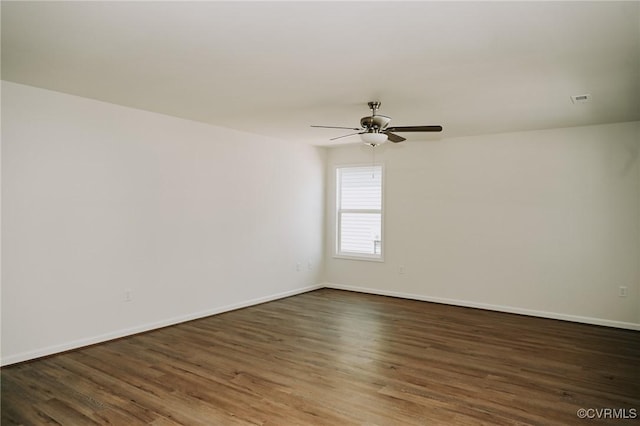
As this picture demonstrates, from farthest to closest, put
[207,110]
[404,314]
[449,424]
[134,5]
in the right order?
[404,314], [207,110], [449,424], [134,5]

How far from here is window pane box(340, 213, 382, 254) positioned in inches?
268

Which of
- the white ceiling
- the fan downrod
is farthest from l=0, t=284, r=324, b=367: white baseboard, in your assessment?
the fan downrod

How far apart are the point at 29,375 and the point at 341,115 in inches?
147

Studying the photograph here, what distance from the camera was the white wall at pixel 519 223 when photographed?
494cm

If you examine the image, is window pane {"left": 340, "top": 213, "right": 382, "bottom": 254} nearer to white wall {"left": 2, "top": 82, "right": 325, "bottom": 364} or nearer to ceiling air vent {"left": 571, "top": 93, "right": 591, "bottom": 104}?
white wall {"left": 2, "top": 82, "right": 325, "bottom": 364}

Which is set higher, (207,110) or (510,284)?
(207,110)

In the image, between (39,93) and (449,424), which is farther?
(39,93)

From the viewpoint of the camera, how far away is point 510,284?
18.3 ft

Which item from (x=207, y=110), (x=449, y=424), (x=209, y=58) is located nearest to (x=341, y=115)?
(x=207, y=110)

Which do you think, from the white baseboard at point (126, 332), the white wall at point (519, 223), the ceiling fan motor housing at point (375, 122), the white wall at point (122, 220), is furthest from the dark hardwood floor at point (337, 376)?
the ceiling fan motor housing at point (375, 122)

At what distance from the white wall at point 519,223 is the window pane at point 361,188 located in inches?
8.3

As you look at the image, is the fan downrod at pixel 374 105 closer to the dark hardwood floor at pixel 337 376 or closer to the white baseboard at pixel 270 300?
the dark hardwood floor at pixel 337 376

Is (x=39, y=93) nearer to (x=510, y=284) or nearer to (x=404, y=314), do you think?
(x=404, y=314)

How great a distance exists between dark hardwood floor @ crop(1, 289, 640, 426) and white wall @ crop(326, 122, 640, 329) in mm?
535
